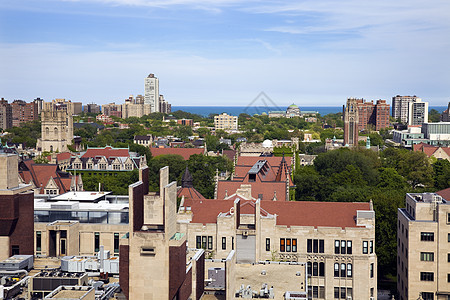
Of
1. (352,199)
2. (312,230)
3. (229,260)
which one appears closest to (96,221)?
(312,230)

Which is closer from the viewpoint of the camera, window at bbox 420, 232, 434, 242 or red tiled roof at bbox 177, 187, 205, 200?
window at bbox 420, 232, 434, 242

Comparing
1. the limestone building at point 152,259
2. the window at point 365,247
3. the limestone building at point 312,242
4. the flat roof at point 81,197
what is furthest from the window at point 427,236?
the flat roof at point 81,197

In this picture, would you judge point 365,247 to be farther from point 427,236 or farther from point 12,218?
point 12,218

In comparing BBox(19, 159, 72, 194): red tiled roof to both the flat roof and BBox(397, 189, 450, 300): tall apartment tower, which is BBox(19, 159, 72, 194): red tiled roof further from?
BBox(397, 189, 450, 300): tall apartment tower

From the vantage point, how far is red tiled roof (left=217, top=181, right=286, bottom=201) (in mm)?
82312

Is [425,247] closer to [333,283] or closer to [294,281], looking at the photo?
[333,283]

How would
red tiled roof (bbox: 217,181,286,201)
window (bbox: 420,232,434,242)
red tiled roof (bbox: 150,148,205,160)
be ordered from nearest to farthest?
1. window (bbox: 420,232,434,242)
2. red tiled roof (bbox: 217,181,286,201)
3. red tiled roof (bbox: 150,148,205,160)

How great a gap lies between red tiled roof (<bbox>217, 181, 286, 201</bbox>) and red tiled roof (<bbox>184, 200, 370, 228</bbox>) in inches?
524

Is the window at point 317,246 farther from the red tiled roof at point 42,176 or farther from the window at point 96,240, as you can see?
the red tiled roof at point 42,176

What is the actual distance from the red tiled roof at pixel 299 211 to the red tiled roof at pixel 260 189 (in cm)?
1332

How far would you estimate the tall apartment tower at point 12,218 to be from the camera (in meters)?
49.2

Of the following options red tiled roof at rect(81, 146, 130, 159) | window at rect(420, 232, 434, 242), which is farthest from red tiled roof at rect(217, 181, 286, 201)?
red tiled roof at rect(81, 146, 130, 159)

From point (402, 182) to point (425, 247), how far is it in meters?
61.3

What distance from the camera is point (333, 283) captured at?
6316 cm
